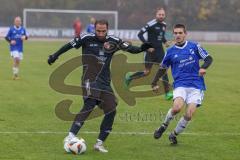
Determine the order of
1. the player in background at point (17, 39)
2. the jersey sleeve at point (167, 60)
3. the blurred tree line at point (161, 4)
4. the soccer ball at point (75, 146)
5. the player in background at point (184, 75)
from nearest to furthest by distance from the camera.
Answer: the soccer ball at point (75, 146)
the player in background at point (184, 75)
the jersey sleeve at point (167, 60)
the player in background at point (17, 39)
the blurred tree line at point (161, 4)

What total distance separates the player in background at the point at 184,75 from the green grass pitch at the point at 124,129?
0.45 metres

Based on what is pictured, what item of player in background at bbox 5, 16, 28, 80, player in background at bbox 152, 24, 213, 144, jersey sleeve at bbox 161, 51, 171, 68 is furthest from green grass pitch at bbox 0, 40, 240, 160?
player in background at bbox 5, 16, 28, 80

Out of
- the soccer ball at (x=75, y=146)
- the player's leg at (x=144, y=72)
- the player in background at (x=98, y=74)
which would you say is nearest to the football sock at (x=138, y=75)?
the player's leg at (x=144, y=72)

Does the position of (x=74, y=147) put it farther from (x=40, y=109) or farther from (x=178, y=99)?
(x=40, y=109)

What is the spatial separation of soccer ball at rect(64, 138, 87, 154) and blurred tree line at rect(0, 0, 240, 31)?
2156 inches

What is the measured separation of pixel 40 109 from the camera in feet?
47.8

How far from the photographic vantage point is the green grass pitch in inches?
381

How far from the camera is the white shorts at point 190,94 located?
10438 mm

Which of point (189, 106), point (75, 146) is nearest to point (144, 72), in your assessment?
point (189, 106)

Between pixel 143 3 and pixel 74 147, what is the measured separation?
198 ft

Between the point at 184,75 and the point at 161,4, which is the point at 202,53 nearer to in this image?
the point at 184,75

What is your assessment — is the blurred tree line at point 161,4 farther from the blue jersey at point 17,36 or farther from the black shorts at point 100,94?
the black shorts at point 100,94

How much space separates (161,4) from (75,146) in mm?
61452

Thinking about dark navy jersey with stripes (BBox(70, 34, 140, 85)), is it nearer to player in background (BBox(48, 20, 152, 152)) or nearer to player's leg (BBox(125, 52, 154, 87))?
player in background (BBox(48, 20, 152, 152))
